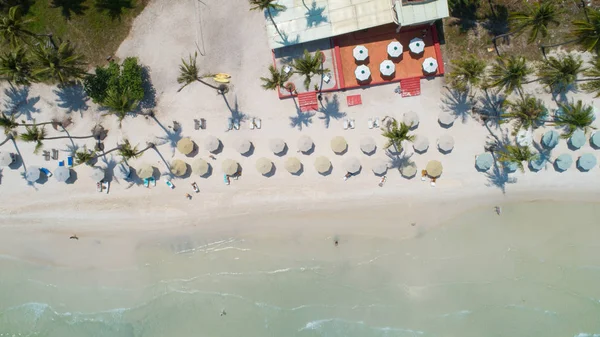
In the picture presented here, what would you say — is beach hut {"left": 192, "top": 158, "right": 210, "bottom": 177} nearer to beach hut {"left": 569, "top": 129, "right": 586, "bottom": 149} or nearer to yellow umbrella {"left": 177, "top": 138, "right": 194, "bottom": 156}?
yellow umbrella {"left": 177, "top": 138, "right": 194, "bottom": 156}

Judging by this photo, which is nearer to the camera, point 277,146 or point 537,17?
point 537,17

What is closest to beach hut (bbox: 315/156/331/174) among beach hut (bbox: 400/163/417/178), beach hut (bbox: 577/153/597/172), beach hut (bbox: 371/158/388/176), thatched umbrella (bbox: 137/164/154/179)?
beach hut (bbox: 371/158/388/176)

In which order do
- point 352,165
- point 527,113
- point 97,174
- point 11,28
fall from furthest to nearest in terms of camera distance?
point 97,174
point 352,165
point 527,113
point 11,28

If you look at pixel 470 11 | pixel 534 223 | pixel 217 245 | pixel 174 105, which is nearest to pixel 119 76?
pixel 174 105

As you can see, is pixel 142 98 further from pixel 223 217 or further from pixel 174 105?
pixel 223 217

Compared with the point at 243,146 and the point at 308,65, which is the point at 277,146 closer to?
the point at 243,146

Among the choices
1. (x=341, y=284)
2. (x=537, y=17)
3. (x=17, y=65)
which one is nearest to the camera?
(x=537, y=17)

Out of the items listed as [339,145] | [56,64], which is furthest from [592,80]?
[56,64]
